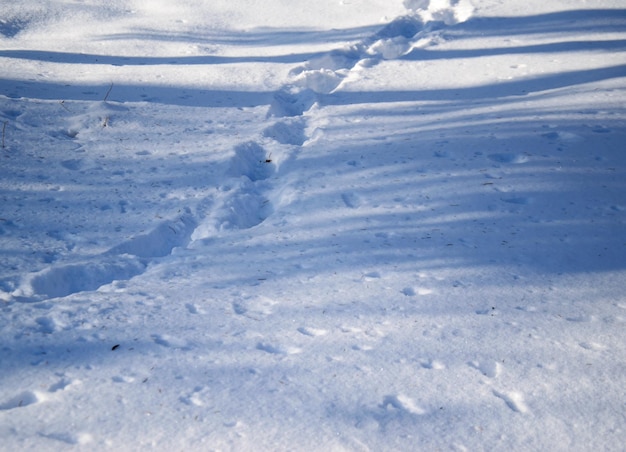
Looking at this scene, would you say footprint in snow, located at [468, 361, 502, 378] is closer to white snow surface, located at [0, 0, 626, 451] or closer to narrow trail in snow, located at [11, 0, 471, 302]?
white snow surface, located at [0, 0, 626, 451]

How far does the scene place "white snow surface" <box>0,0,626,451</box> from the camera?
224 cm

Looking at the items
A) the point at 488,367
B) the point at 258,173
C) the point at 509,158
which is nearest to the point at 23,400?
the point at 488,367

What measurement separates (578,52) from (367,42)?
9.23ft

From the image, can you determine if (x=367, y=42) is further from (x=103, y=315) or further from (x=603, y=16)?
(x=103, y=315)

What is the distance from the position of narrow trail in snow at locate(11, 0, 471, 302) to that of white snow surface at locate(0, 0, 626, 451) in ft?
0.07

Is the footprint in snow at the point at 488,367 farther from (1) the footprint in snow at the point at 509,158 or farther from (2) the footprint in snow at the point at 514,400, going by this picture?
Answer: (1) the footprint in snow at the point at 509,158

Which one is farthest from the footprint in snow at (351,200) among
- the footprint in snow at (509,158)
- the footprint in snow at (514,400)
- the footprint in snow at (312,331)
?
the footprint in snow at (514,400)

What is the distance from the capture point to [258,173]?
466 centimetres

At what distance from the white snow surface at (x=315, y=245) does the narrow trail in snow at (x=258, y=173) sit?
0.02 metres

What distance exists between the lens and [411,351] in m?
2.63

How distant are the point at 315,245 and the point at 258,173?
1.33m

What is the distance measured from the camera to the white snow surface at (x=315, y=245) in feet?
7.36

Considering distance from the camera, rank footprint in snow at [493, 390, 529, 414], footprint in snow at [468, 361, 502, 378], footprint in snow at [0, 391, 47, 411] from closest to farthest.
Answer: footprint in snow at [0, 391, 47, 411] → footprint in snow at [493, 390, 529, 414] → footprint in snow at [468, 361, 502, 378]

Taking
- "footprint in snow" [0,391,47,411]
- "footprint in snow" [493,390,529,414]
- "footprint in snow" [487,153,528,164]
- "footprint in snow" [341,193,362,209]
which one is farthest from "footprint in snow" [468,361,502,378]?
"footprint in snow" [487,153,528,164]
